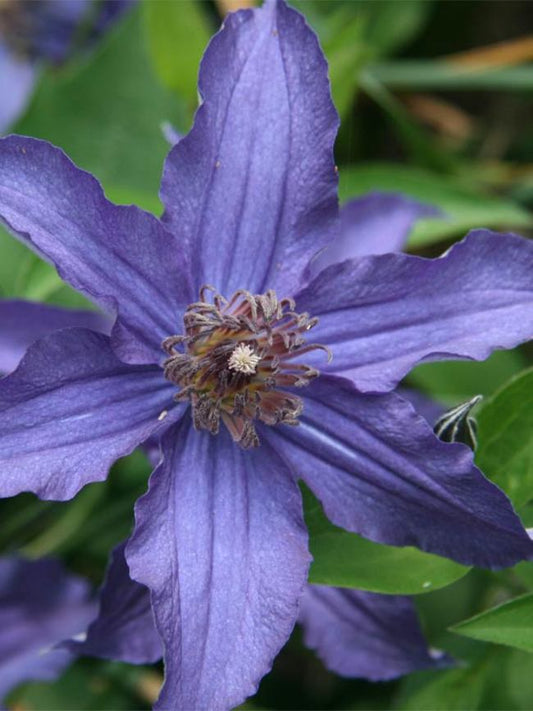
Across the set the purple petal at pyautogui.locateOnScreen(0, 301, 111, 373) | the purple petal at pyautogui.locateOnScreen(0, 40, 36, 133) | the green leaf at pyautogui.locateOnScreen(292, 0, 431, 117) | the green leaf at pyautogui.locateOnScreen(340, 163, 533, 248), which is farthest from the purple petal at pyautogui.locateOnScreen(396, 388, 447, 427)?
the purple petal at pyautogui.locateOnScreen(0, 40, 36, 133)

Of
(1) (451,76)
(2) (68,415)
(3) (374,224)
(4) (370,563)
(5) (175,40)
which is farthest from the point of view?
(1) (451,76)

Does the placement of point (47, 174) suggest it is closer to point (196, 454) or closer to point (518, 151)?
point (196, 454)

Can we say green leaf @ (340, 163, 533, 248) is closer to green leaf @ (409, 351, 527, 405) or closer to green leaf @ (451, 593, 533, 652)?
green leaf @ (409, 351, 527, 405)

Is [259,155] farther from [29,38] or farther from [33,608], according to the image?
[29,38]

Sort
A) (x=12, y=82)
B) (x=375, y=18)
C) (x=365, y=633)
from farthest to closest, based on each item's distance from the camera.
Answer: (x=12, y=82) → (x=375, y=18) → (x=365, y=633)

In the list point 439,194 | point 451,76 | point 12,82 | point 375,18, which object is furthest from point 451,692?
point 12,82

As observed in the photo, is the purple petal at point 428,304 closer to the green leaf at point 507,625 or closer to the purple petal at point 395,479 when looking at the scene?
the purple petal at point 395,479

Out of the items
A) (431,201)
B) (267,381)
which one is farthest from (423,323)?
(431,201)
